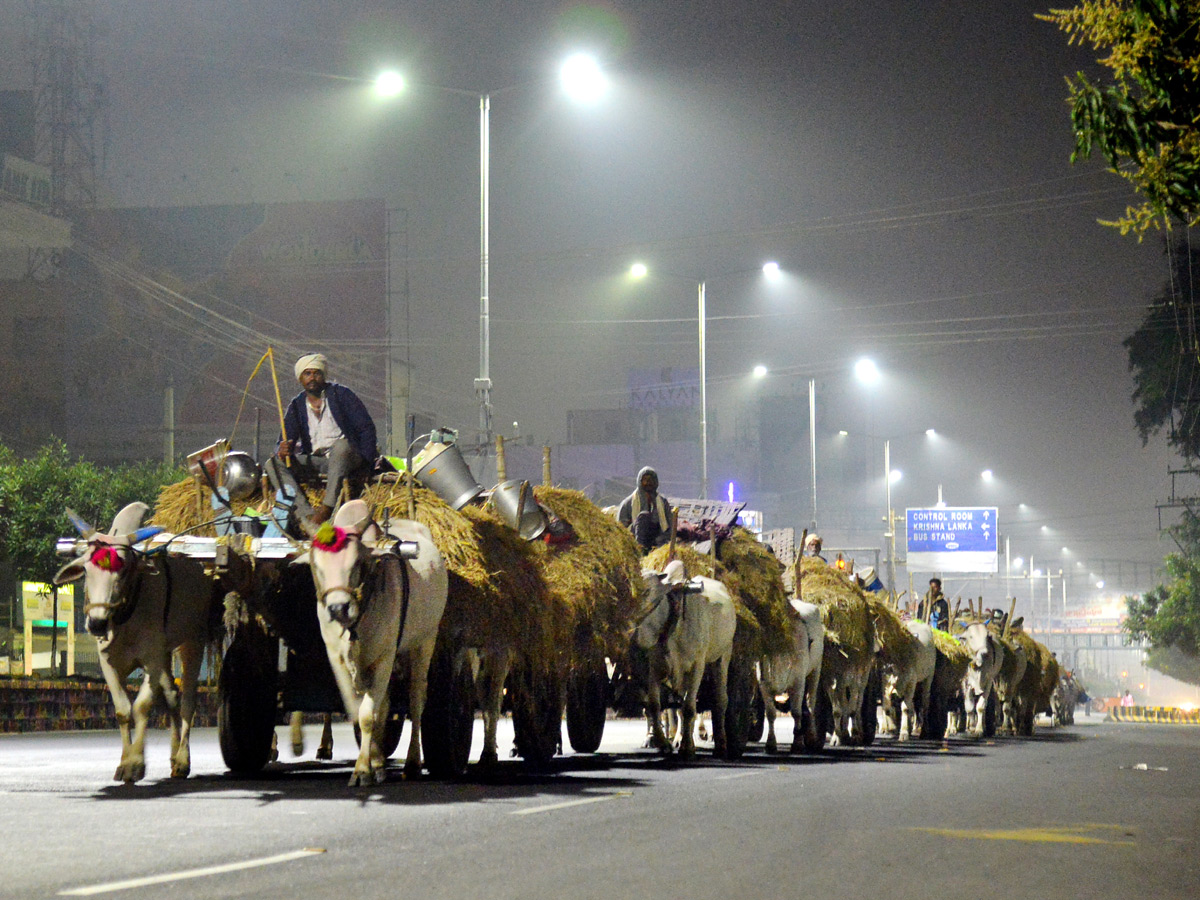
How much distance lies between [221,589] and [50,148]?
58.2 m

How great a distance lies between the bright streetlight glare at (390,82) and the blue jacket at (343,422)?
14518mm

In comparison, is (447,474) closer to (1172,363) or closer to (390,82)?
(390,82)

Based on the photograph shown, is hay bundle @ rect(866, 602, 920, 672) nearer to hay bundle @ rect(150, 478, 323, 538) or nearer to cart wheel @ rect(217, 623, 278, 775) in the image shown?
cart wheel @ rect(217, 623, 278, 775)

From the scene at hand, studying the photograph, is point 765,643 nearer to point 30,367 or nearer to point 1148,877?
point 1148,877

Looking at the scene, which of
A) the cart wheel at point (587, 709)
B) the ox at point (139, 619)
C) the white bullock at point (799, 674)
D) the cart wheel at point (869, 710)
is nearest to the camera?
the ox at point (139, 619)

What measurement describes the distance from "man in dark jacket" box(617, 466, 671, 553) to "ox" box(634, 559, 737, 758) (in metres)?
1.06

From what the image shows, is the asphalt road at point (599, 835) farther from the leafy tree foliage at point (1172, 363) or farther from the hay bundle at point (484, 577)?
the leafy tree foliage at point (1172, 363)

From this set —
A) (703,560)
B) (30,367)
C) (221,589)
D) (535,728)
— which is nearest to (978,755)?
(703,560)

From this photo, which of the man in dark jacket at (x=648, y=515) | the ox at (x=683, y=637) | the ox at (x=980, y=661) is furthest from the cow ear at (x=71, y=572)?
the ox at (x=980, y=661)

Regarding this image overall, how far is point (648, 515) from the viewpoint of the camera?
18.9 metres

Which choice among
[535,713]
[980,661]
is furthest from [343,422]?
[980,661]

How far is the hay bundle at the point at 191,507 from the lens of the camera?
1366cm

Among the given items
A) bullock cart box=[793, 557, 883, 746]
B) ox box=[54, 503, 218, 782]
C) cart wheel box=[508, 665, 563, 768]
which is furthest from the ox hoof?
bullock cart box=[793, 557, 883, 746]

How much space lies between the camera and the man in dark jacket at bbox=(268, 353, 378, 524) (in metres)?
13.5
